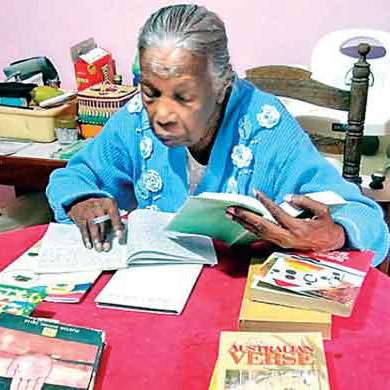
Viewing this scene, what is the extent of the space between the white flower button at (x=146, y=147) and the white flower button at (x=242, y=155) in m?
0.18

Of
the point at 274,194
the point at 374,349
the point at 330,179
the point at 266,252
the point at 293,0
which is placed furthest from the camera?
the point at 293,0

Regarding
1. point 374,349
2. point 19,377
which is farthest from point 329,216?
point 19,377

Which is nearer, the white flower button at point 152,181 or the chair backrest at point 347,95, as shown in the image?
the white flower button at point 152,181

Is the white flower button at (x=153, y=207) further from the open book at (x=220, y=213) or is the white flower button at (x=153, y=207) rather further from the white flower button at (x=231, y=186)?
the open book at (x=220, y=213)

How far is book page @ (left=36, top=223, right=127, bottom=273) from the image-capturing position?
1207 millimetres

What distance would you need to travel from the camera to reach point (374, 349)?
997 millimetres

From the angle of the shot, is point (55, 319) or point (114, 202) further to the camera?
point (114, 202)

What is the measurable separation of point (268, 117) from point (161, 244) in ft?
1.24

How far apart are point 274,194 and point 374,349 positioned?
51 centimetres

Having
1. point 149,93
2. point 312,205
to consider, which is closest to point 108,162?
point 149,93

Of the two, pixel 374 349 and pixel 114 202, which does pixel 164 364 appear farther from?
pixel 114 202

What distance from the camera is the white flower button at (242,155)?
144 centimetres

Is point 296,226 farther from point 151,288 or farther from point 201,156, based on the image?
point 201,156

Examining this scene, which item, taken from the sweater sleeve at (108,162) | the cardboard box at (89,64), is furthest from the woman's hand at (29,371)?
the cardboard box at (89,64)
